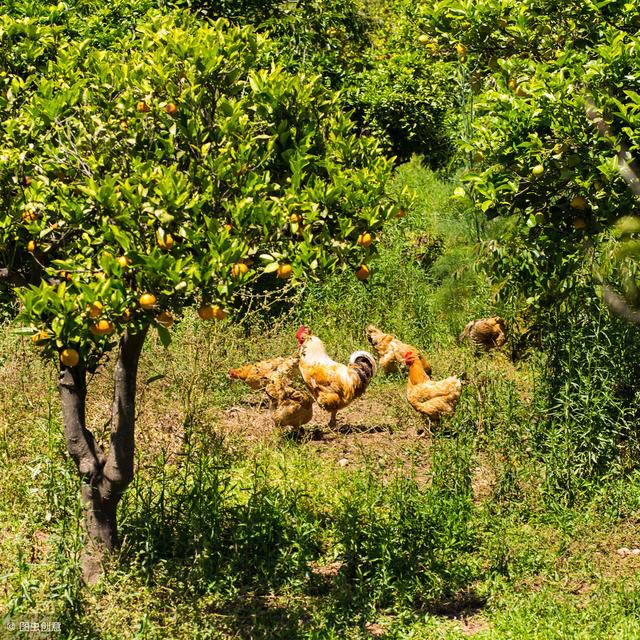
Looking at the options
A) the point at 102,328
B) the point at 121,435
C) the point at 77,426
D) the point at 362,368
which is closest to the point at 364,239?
the point at 102,328

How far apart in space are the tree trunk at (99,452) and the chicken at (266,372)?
244 centimetres

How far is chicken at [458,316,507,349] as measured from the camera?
920cm

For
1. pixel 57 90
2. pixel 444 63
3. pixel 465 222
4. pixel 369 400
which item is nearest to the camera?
pixel 57 90

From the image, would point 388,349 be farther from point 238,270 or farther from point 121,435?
point 238,270

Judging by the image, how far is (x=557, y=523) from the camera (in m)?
6.33

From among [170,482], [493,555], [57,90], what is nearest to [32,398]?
[170,482]

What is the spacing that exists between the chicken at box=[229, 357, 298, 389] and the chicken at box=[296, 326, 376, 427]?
13cm

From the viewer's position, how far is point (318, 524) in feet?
19.9

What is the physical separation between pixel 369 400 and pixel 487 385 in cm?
115

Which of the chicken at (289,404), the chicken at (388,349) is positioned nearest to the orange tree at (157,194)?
the chicken at (289,404)

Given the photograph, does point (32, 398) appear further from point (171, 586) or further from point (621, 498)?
point (621, 498)

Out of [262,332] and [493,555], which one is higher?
[493,555]

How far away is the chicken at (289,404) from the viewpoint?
7.46 meters

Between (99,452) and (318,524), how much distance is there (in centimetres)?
143
